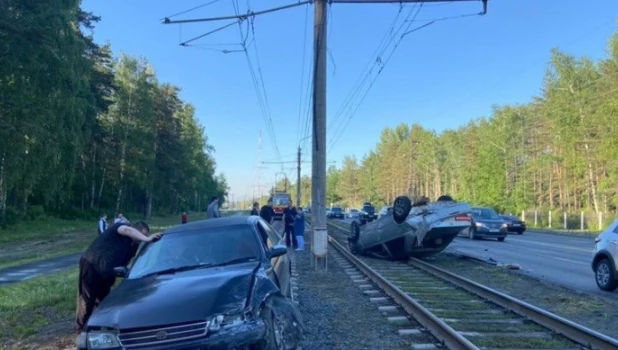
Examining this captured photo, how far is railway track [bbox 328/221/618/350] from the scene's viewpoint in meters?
6.69

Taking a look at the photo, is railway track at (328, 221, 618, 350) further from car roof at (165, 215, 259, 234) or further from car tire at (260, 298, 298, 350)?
car roof at (165, 215, 259, 234)

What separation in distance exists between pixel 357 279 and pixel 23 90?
17.4m

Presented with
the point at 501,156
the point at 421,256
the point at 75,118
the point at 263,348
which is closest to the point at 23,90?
the point at 75,118

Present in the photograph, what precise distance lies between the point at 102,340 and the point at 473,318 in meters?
5.57

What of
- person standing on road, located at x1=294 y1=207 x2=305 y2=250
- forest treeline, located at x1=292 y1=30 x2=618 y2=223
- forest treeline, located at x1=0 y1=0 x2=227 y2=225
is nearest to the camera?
person standing on road, located at x1=294 y1=207 x2=305 y2=250

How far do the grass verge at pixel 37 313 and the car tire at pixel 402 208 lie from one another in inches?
350

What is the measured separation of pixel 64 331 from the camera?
7.97 meters

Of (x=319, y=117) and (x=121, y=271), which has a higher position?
(x=319, y=117)

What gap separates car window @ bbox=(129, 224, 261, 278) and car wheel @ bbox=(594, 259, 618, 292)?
7.99m

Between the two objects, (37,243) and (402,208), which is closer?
(402,208)

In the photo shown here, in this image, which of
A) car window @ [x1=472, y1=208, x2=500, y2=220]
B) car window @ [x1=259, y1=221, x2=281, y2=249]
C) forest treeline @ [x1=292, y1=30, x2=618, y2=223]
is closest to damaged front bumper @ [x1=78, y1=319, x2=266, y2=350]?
car window @ [x1=259, y1=221, x2=281, y2=249]

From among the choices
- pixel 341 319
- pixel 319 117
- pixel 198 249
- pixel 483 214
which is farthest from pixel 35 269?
pixel 483 214

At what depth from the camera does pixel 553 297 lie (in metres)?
10.4

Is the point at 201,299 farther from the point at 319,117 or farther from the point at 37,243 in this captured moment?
the point at 37,243
